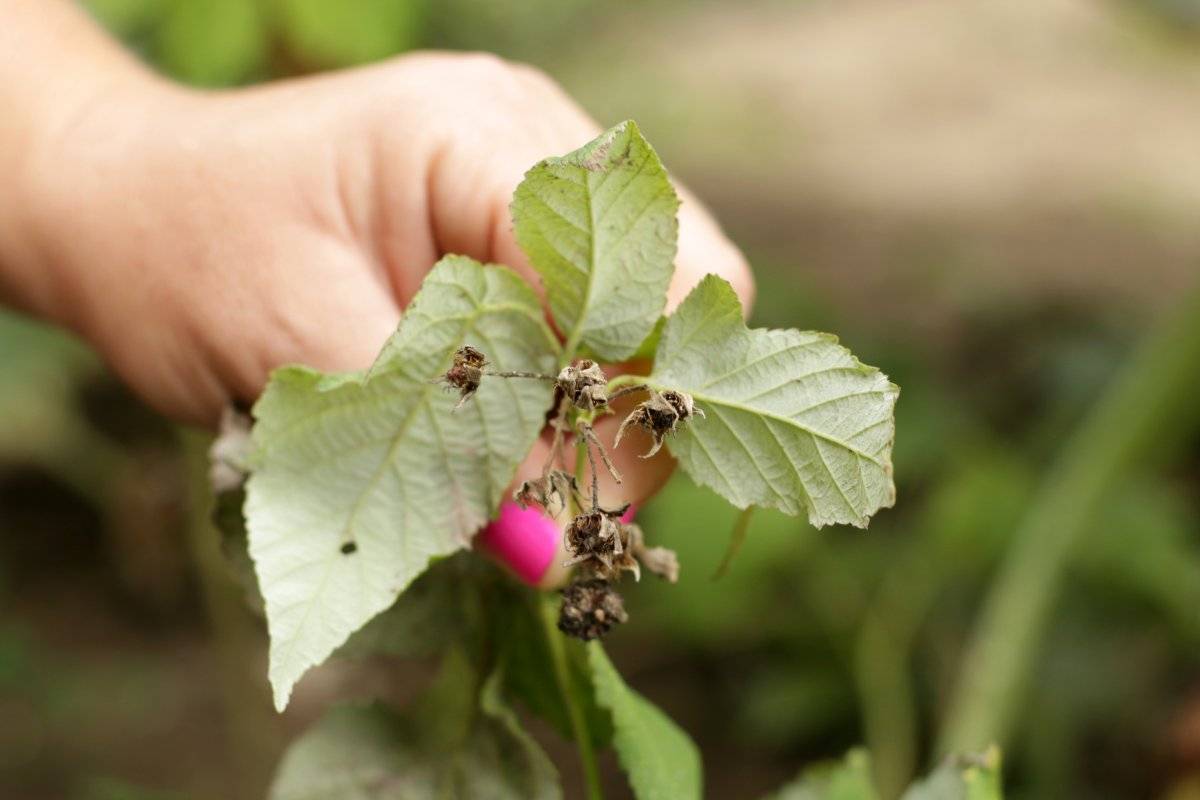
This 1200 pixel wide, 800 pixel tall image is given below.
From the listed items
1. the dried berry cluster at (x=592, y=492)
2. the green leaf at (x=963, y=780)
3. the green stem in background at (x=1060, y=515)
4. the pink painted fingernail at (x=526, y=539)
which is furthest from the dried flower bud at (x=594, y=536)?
the green stem in background at (x=1060, y=515)

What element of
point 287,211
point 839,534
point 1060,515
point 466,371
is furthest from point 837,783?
point 839,534

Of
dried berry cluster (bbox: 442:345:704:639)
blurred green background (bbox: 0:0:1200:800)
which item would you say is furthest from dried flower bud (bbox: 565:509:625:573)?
blurred green background (bbox: 0:0:1200:800)

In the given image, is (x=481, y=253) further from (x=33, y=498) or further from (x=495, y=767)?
(x=33, y=498)

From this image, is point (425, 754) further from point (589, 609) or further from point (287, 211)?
point (287, 211)

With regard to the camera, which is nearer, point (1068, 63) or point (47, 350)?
point (47, 350)

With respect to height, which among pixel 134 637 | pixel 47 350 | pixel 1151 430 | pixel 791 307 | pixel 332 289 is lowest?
pixel 134 637

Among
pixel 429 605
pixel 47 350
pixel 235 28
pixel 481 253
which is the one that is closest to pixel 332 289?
pixel 481 253
